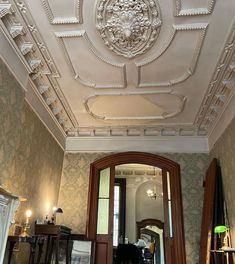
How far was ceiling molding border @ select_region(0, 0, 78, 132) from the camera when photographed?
11.2 feet

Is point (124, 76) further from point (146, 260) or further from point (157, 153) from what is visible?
point (146, 260)

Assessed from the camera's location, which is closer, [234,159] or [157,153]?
[234,159]

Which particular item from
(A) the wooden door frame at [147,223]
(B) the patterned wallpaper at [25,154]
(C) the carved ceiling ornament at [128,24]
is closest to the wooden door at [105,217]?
(B) the patterned wallpaper at [25,154]

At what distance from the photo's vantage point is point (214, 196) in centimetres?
528

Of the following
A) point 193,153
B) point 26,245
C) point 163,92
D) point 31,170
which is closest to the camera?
point 26,245

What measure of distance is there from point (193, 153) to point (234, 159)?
1.86 meters

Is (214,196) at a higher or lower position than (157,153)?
lower

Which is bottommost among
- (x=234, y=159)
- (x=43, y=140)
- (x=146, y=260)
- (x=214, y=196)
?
(x=146, y=260)

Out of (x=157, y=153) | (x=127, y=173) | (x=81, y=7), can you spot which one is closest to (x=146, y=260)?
(x=127, y=173)

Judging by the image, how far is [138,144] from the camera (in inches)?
266

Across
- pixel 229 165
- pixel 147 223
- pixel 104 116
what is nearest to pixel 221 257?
pixel 229 165

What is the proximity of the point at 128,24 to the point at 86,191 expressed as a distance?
4.01 metres

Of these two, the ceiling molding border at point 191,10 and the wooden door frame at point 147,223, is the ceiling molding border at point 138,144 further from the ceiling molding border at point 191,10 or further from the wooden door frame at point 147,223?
the wooden door frame at point 147,223

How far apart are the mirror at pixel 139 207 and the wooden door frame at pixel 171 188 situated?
3.05m
